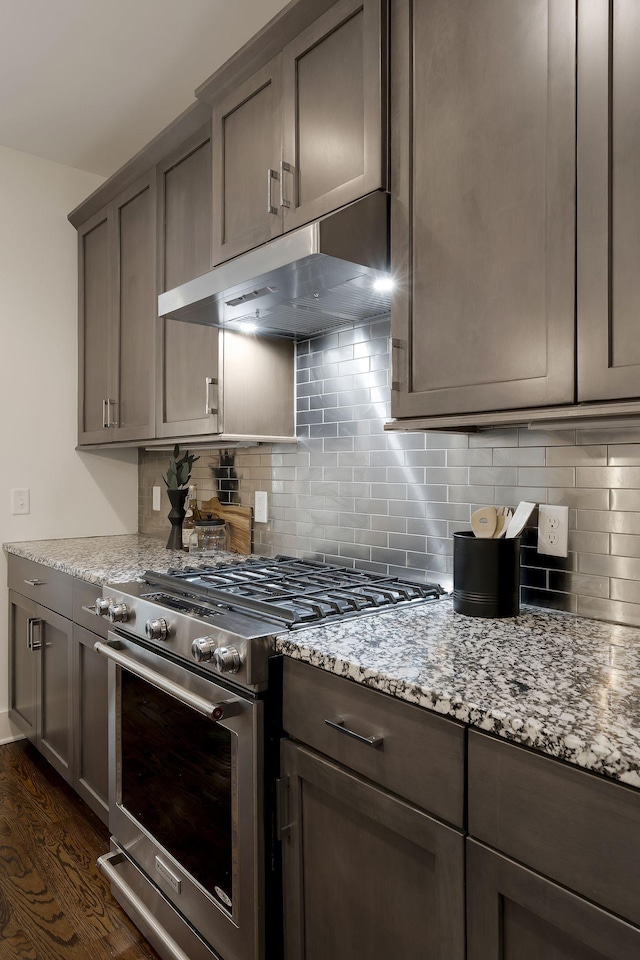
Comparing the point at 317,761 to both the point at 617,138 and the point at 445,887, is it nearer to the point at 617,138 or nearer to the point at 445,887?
the point at 445,887

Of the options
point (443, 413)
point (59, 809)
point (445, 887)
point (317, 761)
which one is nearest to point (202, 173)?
point (443, 413)

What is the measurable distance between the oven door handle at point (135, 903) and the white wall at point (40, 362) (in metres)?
1.31

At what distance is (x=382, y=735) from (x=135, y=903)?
3.82 feet

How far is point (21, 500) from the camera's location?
2996 mm

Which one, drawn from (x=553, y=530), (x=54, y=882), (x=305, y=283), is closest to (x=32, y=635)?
(x=54, y=882)

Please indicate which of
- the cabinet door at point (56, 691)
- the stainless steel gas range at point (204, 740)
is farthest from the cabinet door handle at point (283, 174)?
the cabinet door at point (56, 691)

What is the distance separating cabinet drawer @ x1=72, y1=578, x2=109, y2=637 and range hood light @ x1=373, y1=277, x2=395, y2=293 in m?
1.32

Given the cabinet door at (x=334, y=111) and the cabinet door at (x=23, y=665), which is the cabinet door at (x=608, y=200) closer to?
the cabinet door at (x=334, y=111)

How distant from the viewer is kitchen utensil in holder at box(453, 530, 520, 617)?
1.41 meters

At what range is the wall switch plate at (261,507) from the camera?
2.45 metres

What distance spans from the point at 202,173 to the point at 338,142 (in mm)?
828

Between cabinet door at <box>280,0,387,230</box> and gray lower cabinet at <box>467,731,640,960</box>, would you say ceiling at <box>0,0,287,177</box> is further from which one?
gray lower cabinet at <box>467,731,640,960</box>

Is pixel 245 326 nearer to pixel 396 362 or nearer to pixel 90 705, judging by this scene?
pixel 396 362

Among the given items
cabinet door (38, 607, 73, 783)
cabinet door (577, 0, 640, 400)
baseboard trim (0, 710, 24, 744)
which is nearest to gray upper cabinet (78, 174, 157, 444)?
cabinet door (38, 607, 73, 783)
